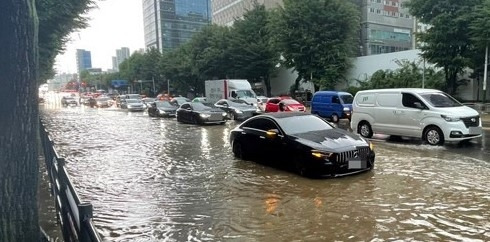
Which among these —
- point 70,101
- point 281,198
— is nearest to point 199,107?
point 281,198

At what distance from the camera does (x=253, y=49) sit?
44.2 metres

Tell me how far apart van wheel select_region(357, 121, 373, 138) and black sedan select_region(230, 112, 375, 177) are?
18.1ft

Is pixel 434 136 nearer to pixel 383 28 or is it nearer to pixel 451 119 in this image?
pixel 451 119

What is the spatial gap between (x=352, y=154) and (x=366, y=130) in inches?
274

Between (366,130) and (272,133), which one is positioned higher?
(272,133)

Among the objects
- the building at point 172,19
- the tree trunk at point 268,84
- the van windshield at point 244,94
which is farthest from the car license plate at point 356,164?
the building at point 172,19

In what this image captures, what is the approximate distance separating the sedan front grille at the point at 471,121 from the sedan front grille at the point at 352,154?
5.43 metres

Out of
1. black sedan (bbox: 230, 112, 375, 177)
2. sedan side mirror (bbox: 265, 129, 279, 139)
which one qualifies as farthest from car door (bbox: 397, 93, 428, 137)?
sedan side mirror (bbox: 265, 129, 279, 139)

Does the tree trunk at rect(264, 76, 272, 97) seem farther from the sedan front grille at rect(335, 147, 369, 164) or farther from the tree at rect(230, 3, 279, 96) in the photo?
the sedan front grille at rect(335, 147, 369, 164)

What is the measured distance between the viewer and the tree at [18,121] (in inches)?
136

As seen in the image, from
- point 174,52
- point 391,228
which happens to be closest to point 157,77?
point 174,52

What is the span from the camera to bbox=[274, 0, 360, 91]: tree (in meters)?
35.5

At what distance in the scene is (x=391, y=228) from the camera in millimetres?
5246

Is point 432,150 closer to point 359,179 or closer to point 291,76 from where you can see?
point 359,179
